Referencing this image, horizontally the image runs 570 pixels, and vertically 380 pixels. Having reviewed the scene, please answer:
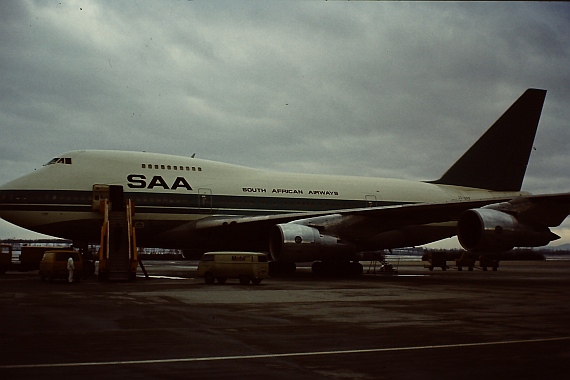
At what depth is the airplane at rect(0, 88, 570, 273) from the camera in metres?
25.4

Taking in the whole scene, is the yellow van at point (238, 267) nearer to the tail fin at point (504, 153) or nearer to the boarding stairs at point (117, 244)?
the boarding stairs at point (117, 244)

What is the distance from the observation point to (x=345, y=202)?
116 ft

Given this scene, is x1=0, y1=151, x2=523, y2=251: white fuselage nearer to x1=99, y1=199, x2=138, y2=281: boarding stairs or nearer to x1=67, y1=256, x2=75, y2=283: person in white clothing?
x1=99, y1=199, x2=138, y2=281: boarding stairs

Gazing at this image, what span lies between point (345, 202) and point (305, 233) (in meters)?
7.83

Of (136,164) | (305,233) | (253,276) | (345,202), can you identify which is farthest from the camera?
(345,202)

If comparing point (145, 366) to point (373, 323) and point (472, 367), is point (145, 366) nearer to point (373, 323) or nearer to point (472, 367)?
point (472, 367)

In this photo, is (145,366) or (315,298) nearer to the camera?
(145,366)

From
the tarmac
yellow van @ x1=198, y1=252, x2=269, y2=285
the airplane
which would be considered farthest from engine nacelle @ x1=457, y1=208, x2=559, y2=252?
yellow van @ x1=198, y1=252, x2=269, y2=285

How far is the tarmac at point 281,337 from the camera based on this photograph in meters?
7.95

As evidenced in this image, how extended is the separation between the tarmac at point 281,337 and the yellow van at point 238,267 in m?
5.95

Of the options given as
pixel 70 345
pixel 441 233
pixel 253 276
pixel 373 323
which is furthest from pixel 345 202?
pixel 70 345

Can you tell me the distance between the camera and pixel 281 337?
10.8m

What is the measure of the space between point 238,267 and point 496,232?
10.3 meters

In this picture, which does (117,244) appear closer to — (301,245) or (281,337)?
(301,245)
